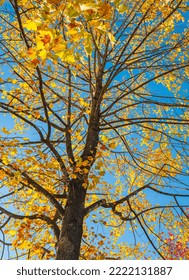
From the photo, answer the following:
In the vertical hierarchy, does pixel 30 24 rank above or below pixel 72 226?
above

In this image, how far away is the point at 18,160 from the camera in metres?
3.84

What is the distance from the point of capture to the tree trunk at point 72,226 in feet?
11.0

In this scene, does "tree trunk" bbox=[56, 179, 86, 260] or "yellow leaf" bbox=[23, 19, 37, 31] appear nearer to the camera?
"yellow leaf" bbox=[23, 19, 37, 31]

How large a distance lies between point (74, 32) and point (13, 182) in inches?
97.8

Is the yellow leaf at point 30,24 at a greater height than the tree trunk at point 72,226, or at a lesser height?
greater

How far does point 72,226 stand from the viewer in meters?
3.54

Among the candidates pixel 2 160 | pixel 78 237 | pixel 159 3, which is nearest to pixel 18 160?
pixel 2 160

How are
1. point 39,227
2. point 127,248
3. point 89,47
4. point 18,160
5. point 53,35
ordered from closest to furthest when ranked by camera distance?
point 89,47 → point 53,35 → point 18,160 → point 39,227 → point 127,248

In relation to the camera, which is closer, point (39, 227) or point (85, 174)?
point (85, 174)

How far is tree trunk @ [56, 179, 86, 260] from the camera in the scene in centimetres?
336

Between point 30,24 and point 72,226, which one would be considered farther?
point 72,226

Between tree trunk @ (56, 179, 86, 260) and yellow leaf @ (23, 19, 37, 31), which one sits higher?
yellow leaf @ (23, 19, 37, 31)
